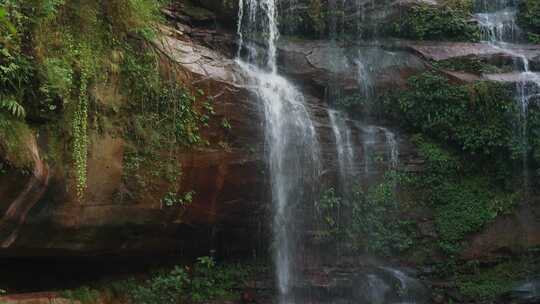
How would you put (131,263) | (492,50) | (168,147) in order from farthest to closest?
(492,50) → (131,263) → (168,147)

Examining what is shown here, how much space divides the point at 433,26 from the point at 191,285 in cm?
788

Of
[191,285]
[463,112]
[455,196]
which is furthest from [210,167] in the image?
[463,112]

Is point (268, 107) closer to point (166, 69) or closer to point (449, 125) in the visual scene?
point (166, 69)

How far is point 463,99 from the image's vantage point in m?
11.4

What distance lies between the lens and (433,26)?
12.6 meters

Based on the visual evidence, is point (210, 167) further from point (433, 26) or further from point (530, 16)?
point (530, 16)

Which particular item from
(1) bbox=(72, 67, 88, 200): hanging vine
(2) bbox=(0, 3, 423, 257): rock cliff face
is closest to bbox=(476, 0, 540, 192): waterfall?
(2) bbox=(0, 3, 423, 257): rock cliff face

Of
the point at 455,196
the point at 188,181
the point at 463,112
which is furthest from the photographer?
the point at 463,112

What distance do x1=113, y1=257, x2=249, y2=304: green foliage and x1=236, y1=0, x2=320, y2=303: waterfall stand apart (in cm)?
92

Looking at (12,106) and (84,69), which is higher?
(84,69)

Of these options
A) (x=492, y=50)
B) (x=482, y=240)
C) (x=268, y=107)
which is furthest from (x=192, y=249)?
(x=492, y=50)

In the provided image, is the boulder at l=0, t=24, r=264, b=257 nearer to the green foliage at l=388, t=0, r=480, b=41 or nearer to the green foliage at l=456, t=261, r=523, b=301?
the green foliage at l=456, t=261, r=523, b=301

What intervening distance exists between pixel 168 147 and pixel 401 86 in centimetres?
529

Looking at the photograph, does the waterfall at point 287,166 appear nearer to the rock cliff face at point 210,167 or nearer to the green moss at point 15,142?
the rock cliff face at point 210,167
